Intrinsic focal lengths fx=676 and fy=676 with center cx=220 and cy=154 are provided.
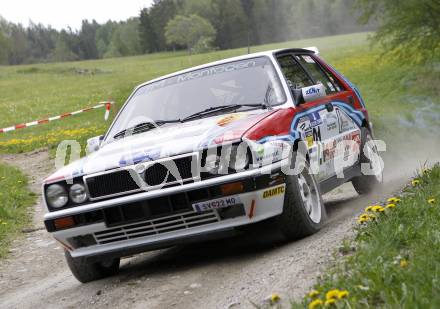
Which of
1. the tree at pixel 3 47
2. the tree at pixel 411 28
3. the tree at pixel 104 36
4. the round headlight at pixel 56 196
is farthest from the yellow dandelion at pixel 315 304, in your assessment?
the tree at pixel 104 36

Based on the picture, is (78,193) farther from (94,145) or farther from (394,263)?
(394,263)

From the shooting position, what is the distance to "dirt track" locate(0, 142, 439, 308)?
4000 mm

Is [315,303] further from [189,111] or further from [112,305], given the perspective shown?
[189,111]

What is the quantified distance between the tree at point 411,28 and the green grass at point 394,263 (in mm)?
20632

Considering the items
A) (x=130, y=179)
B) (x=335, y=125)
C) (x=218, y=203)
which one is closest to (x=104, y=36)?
(x=335, y=125)

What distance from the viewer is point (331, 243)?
4402 mm

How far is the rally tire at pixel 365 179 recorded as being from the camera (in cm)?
739

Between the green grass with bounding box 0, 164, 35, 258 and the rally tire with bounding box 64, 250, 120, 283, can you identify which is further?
the green grass with bounding box 0, 164, 35, 258

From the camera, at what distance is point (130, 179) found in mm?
4875

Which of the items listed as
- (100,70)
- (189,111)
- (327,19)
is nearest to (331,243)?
(189,111)

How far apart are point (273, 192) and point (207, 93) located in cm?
154

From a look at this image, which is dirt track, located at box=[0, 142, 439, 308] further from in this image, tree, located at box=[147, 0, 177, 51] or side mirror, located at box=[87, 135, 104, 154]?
tree, located at box=[147, 0, 177, 51]

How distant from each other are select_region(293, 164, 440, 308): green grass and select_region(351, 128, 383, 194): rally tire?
273cm

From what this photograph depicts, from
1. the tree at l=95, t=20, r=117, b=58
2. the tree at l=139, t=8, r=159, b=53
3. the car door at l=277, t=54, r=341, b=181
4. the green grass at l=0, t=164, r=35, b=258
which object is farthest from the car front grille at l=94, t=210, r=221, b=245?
the tree at l=95, t=20, r=117, b=58
